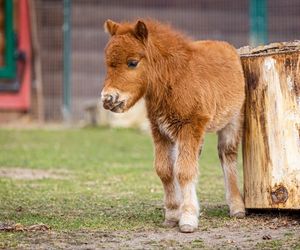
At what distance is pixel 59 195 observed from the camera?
418 inches

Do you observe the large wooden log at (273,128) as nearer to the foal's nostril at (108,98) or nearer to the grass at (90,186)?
the grass at (90,186)

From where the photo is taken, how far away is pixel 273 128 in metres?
8.60

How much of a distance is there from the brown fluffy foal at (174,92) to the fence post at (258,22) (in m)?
13.6

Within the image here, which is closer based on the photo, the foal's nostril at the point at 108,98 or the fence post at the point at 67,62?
the foal's nostril at the point at 108,98

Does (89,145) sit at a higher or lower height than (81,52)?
lower

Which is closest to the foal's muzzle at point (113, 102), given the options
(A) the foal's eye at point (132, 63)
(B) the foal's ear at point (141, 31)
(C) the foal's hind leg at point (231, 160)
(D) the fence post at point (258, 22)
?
(A) the foal's eye at point (132, 63)

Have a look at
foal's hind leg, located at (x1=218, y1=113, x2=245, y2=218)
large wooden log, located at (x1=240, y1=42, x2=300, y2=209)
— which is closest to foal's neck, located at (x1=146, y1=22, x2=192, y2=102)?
large wooden log, located at (x1=240, y1=42, x2=300, y2=209)

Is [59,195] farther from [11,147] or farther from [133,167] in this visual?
[11,147]

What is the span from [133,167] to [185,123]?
561 centimetres

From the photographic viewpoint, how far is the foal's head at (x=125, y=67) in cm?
792

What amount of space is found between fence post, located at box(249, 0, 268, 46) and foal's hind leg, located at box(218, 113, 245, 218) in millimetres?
13349

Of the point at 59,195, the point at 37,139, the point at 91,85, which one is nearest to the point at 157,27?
the point at 59,195

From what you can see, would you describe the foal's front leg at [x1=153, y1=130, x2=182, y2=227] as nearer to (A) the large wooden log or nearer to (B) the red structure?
(A) the large wooden log

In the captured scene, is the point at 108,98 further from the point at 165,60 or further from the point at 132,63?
the point at 165,60
